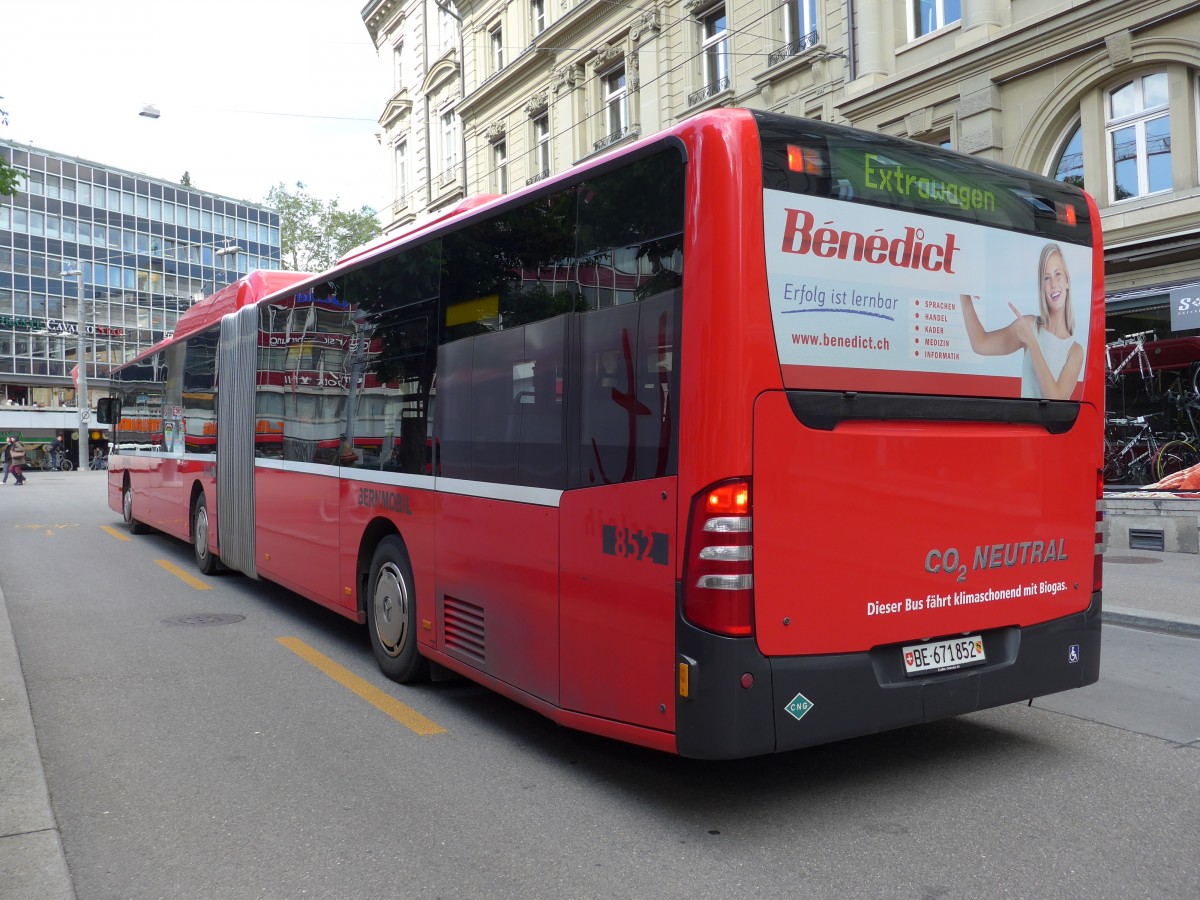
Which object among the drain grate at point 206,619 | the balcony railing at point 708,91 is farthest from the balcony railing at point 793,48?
the drain grate at point 206,619

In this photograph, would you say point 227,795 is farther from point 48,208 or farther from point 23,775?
point 48,208

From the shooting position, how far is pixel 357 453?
283 inches

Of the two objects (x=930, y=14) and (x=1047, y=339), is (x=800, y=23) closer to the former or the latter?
(x=930, y=14)

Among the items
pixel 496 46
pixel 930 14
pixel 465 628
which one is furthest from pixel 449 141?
pixel 465 628

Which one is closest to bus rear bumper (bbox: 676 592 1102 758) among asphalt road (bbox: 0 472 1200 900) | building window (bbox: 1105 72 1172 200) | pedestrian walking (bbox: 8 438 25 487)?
asphalt road (bbox: 0 472 1200 900)

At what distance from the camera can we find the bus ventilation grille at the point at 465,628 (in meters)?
5.49

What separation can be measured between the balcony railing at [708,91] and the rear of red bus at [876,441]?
18.6m

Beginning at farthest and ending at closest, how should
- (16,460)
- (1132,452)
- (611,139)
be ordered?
(16,460), (611,139), (1132,452)

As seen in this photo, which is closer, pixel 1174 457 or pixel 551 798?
pixel 551 798

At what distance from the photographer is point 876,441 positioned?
4.31 m

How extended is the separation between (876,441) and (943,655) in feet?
3.27

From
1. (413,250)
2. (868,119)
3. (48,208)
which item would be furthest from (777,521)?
(48,208)

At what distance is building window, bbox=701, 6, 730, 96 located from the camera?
2248cm

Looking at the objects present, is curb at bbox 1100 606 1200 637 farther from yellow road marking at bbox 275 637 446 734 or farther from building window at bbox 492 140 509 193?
building window at bbox 492 140 509 193
